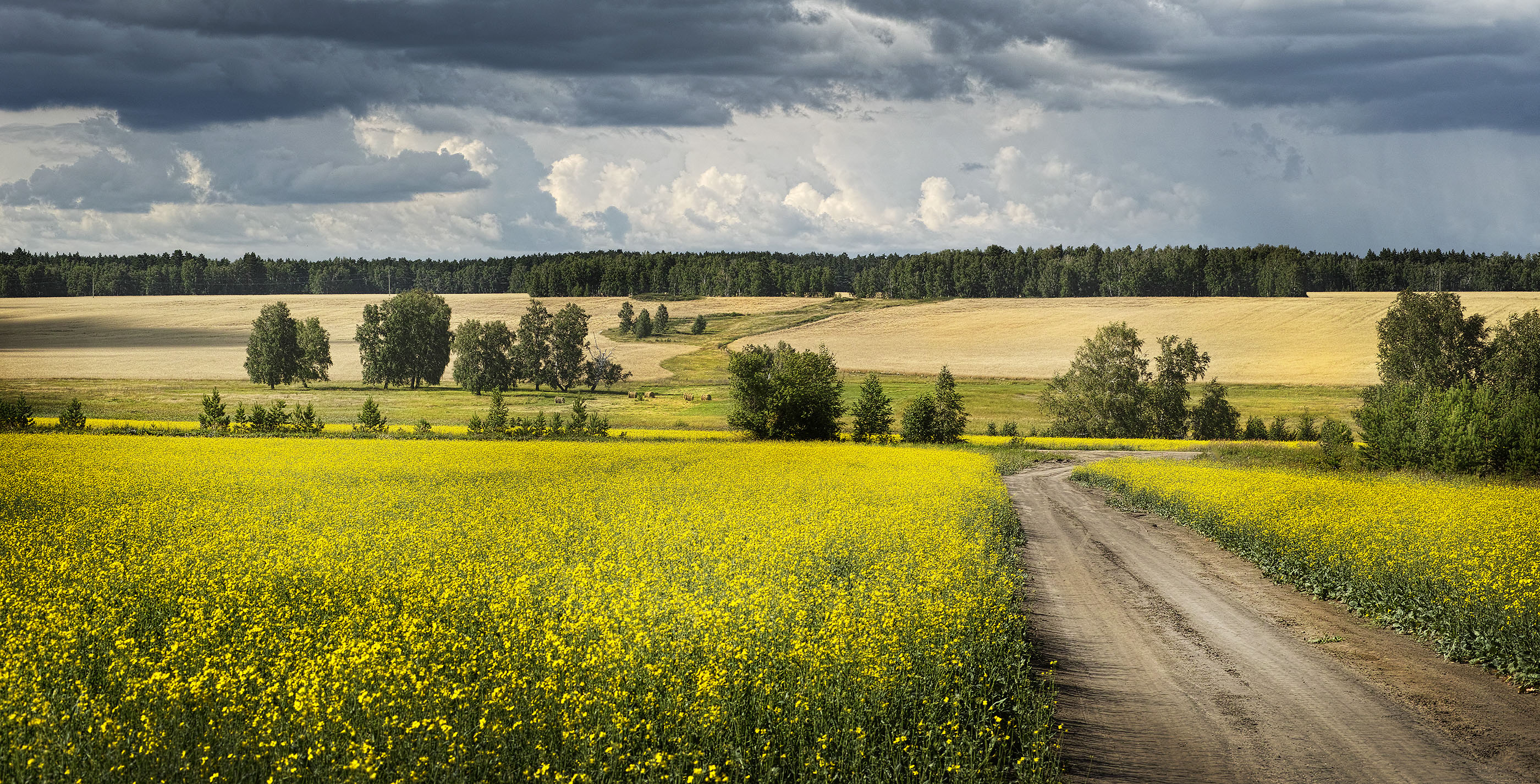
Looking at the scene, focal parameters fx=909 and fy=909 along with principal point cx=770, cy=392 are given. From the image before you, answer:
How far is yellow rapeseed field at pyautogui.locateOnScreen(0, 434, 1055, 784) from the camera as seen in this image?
7.60 m

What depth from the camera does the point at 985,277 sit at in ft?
607

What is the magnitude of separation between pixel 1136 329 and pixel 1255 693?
390 feet

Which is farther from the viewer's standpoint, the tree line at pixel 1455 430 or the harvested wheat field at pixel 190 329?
the harvested wheat field at pixel 190 329

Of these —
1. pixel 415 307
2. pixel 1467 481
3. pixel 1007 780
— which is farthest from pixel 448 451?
pixel 415 307

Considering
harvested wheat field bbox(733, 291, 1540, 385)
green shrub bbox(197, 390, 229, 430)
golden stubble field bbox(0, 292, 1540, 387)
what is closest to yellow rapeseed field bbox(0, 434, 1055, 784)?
green shrub bbox(197, 390, 229, 430)

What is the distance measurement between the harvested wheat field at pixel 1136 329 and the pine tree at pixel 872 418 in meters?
43.4

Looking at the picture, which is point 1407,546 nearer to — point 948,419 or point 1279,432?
point 948,419

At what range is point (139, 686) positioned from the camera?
26.7 ft

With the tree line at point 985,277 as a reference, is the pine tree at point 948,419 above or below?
below

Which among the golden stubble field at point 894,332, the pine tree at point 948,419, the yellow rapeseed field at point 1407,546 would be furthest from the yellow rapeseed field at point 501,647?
the golden stubble field at point 894,332

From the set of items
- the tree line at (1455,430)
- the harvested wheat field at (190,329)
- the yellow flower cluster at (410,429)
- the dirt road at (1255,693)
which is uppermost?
the harvested wheat field at (190,329)

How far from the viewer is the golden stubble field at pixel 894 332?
96938 millimetres

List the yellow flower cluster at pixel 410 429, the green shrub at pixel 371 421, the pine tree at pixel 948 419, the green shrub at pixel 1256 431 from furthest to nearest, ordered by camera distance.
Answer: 1. the green shrub at pixel 1256 431
2. the pine tree at pixel 948 419
3. the green shrub at pixel 371 421
4. the yellow flower cluster at pixel 410 429

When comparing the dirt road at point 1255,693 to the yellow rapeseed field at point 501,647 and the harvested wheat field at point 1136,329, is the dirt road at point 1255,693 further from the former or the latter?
the harvested wheat field at point 1136,329
